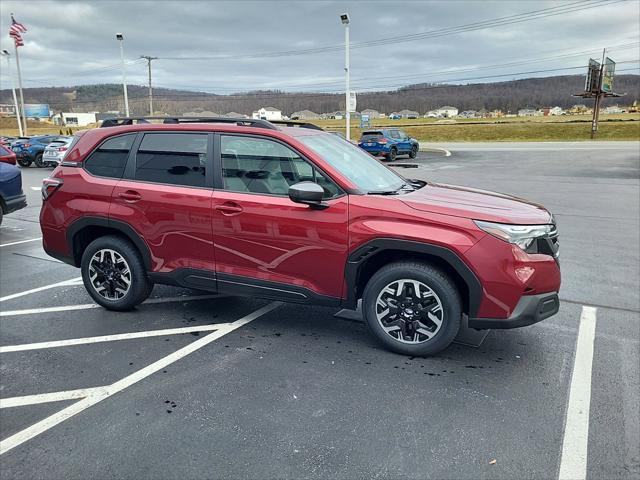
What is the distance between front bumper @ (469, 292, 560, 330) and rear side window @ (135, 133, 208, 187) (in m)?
2.62

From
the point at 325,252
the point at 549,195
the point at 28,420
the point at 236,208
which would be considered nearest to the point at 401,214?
the point at 325,252

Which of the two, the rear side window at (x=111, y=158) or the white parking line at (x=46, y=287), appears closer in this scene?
the rear side window at (x=111, y=158)

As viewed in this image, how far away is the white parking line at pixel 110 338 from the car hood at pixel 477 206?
83.9 inches

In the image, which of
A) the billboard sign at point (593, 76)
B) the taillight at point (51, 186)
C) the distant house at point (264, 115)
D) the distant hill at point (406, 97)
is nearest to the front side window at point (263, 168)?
the distant house at point (264, 115)

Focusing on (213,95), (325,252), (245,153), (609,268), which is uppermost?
(213,95)

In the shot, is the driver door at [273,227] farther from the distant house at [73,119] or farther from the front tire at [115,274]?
the distant house at [73,119]

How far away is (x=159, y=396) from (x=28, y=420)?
2.55 feet

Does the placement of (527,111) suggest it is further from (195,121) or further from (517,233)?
(517,233)

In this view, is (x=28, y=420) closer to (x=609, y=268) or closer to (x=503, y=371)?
(x=503, y=371)

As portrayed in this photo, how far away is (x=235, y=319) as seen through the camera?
4.79 m

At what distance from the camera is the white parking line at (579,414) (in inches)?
105

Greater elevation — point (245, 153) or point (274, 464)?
point (245, 153)

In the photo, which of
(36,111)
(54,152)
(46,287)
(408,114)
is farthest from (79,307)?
(408,114)

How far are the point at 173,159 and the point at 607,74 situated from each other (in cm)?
6007
